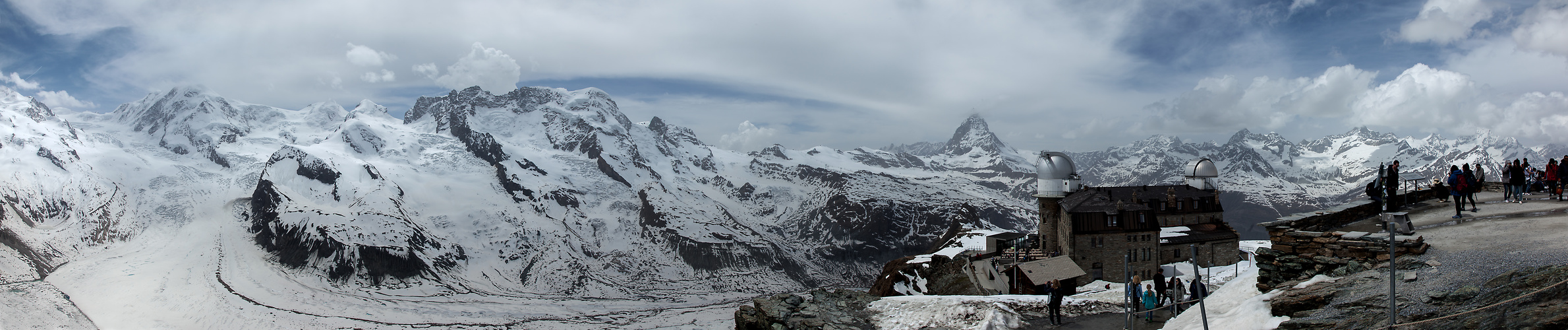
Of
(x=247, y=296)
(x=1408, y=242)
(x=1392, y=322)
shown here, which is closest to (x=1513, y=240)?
(x=1408, y=242)

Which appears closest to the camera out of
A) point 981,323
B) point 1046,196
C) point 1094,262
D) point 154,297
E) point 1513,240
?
point 1513,240

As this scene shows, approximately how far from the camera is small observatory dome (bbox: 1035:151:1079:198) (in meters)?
62.9

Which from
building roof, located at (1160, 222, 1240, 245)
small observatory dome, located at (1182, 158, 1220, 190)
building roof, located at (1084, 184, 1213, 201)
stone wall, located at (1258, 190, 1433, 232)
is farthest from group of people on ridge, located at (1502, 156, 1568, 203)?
small observatory dome, located at (1182, 158, 1220, 190)

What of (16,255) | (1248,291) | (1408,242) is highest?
(1408,242)

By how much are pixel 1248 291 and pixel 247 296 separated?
24391 cm

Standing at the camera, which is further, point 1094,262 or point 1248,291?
point 1094,262

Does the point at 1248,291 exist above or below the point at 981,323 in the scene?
above

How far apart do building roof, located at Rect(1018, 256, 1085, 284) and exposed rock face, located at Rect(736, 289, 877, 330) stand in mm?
12442

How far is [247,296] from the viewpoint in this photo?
624 feet

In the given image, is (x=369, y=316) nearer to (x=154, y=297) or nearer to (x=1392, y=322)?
(x=154, y=297)

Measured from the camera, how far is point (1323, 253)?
64.2ft

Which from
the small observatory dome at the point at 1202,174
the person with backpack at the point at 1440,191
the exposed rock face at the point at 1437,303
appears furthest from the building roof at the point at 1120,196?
the exposed rock face at the point at 1437,303

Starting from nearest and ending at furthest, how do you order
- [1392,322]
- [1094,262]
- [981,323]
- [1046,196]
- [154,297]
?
[1392,322], [981,323], [1094,262], [1046,196], [154,297]

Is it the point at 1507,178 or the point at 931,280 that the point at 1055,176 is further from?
the point at 1507,178
